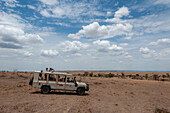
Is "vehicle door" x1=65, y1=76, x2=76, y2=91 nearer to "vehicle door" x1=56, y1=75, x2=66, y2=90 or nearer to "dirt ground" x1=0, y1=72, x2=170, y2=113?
"vehicle door" x1=56, y1=75, x2=66, y2=90

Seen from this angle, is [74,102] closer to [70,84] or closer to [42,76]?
[70,84]

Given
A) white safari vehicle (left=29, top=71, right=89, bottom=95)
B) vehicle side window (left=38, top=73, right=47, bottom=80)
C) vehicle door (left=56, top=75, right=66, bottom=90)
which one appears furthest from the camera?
vehicle door (left=56, top=75, right=66, bottom=90)

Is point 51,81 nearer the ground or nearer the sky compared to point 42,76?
nearer the ground

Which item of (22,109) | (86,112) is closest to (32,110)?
(22,109)

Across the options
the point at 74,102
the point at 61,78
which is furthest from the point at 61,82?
the point at 74,102

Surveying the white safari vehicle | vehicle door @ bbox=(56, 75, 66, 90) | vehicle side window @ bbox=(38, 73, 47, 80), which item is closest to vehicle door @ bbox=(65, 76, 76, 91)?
the white safari vehicle

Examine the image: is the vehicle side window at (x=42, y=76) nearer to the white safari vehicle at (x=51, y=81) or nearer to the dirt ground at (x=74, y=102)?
the white safari vehicle at (x=51, y=81)

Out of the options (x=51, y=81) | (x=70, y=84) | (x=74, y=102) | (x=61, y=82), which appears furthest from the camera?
(x=70, y=84)

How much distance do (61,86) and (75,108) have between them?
17.8 feet

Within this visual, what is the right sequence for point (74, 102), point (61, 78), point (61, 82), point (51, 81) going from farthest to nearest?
point (61, 78)
point (61, 82)
point (51, 81)
point (74, 102)

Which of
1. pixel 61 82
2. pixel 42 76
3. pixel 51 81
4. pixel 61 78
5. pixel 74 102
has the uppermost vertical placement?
pixel 42 76

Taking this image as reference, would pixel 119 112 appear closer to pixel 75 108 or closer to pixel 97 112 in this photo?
pixel 97 112

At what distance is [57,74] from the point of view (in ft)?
49.0

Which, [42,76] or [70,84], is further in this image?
[70,84]
